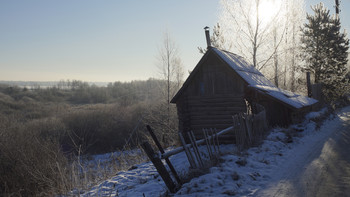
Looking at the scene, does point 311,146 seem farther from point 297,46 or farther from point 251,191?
point 297,46

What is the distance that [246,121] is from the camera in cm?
958

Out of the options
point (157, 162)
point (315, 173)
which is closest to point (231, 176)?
point (157, 162)

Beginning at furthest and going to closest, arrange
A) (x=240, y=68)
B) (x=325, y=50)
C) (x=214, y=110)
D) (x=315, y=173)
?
(x=325, y=50)
(x=240, y=68)
(x=214, y=110)
(x=315, y=173)

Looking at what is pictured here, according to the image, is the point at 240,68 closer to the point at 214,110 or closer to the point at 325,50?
the point at 214,110

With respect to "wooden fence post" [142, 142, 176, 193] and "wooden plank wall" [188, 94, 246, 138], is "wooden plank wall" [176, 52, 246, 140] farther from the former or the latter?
"wooden fence post" [142, 142, 176, 193]

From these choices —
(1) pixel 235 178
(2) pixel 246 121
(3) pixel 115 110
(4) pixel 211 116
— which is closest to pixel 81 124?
(3) pixel 115 110

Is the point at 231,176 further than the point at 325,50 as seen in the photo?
No

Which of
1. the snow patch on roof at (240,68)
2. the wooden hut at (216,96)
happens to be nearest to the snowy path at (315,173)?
the wooden hut at (216,96)

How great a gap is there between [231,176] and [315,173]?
8.12 feet

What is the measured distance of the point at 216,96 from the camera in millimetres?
13414

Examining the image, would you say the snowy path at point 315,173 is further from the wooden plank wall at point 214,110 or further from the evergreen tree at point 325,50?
the evergreen tree at point 325,50

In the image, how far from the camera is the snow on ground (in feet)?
19.0

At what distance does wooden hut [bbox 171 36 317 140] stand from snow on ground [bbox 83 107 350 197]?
299cm

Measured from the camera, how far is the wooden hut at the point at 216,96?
13016 mm
